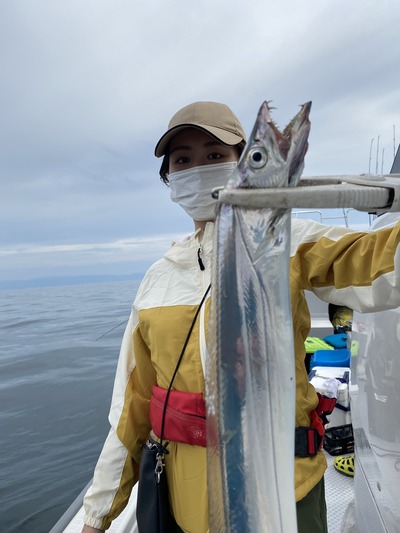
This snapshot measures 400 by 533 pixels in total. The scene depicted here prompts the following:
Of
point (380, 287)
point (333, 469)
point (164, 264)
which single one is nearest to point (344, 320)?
point (333, 469)

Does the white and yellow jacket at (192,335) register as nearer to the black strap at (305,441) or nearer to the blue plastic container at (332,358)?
the black strap at (305,441)

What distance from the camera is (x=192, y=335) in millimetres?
1409

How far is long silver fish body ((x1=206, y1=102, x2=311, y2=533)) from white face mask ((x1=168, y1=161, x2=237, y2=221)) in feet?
2.40

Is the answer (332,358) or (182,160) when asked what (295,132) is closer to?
(182,160)

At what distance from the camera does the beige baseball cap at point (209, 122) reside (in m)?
1.51

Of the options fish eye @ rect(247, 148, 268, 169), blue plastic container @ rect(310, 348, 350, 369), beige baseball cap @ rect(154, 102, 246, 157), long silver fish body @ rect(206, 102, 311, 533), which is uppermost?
beige baseball cap @ rect(154, 102, 246, 157)

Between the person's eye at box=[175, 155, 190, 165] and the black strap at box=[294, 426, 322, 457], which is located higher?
the person's eye at box=[175, 155, 190, 165]

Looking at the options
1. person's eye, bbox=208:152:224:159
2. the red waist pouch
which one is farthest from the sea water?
person's eye, bbox=208:152:224:159

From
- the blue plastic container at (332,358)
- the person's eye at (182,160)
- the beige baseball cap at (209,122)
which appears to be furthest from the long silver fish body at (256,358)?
the blue plastic container at (332,358)

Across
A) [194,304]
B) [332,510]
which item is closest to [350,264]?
[194,304]

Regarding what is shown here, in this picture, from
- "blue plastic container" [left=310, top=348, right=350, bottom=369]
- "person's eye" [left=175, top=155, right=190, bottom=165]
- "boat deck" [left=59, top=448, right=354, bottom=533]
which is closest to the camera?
"person's eye" [left=175, top=155, right=190, bottom=165]

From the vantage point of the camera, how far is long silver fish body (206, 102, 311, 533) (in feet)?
2.77

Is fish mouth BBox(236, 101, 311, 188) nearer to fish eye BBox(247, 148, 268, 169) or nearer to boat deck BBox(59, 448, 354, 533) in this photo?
fish eye BBox(247, 148, 268, 169)

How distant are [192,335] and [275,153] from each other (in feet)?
2.62
